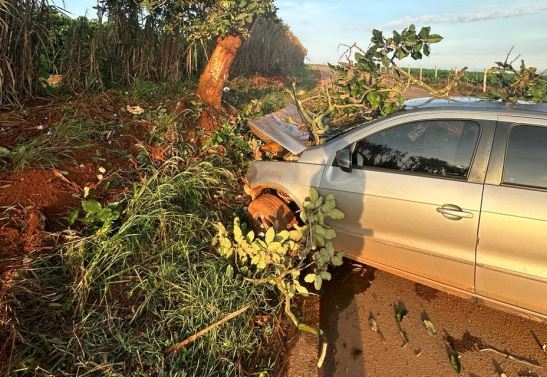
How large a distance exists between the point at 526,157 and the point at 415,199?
2.59ft

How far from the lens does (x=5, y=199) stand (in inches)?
132

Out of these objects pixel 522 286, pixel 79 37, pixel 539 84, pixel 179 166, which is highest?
pixel 79 37

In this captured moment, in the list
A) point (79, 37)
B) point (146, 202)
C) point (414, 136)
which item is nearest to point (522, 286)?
point (414, 136)

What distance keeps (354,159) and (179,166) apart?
8.03 feet

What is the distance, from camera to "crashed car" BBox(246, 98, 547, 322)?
275 centimetres

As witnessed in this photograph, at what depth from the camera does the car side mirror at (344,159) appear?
136 inches

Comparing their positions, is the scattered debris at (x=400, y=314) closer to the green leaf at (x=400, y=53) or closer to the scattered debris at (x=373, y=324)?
the scattered debris at (x=373, y=324)

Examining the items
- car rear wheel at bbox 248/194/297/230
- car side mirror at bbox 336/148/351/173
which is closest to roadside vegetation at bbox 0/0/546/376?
car rear wheel at bbox 248/194/297/230

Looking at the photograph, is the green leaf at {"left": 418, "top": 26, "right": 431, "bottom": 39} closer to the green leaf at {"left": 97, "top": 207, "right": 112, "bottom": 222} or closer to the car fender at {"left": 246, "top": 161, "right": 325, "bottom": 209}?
the car fender at {"left": 246, "top": 161, "right": 325, "bottom": 209}

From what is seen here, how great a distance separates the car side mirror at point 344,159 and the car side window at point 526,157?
1.17 meters

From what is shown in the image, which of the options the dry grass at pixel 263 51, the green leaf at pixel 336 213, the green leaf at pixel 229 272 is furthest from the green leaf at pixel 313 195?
the dry grass at pixel 263 51

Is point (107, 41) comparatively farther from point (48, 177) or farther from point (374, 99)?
point (374, 99)

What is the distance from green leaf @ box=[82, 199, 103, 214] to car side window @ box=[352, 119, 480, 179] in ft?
7.44

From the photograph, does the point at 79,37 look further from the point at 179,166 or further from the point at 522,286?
the point at 522,286
